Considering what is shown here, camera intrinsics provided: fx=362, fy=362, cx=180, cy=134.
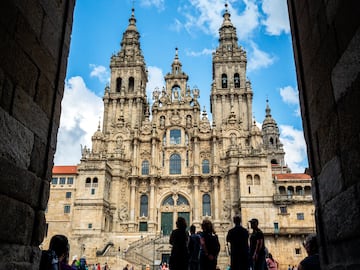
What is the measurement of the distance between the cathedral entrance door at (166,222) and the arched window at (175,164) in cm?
490

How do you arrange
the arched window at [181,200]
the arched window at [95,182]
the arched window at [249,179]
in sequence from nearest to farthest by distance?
1. the arched window at [249,179]
2. the arched window at [95,182]
3. the arched window at [181,200]

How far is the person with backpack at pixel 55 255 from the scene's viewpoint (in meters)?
4.82

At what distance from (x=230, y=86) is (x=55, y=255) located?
4151 centimetres

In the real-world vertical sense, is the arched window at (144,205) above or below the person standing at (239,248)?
above

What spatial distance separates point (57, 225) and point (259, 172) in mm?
21865

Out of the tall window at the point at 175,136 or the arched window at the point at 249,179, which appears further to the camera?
the tall window at the point at 175,136

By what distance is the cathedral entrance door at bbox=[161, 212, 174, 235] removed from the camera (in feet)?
129

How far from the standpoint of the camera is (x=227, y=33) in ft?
165

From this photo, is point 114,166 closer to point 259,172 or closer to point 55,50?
point 259,172

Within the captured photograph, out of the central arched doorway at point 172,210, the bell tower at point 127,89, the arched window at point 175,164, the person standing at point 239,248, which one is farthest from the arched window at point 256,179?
the person standing at point 239,248

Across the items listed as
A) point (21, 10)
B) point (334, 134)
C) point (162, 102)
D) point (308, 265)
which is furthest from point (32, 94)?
point (162, 102)

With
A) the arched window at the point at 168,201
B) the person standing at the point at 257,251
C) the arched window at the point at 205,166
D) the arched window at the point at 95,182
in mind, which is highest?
the arched window at the point at 205,166

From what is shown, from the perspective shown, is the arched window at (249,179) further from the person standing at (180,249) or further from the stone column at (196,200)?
the person standing at (180,249)

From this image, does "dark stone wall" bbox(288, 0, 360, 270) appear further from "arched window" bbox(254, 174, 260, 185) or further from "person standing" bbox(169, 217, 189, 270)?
"arched window" bbox(254, 174, 260, 185)
